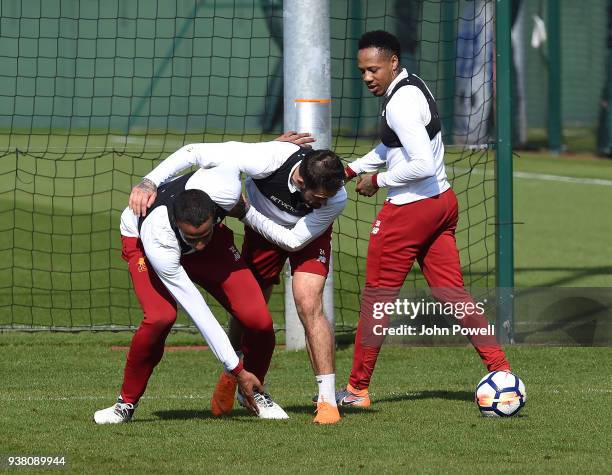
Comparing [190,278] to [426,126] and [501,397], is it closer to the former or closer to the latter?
[426,126]

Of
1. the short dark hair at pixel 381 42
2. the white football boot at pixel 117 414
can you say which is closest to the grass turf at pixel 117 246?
the short dark hair at pixel 381 42

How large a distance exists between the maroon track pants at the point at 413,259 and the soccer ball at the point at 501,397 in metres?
0.34

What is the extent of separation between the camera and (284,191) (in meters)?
6.96

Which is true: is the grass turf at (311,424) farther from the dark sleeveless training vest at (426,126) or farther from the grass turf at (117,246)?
the grass turf at (117,246)

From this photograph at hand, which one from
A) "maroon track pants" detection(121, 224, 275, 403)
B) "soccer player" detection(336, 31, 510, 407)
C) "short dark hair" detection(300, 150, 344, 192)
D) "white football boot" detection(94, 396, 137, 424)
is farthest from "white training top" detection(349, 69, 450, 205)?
"white football boot" detection(94, 396, 137, 424)

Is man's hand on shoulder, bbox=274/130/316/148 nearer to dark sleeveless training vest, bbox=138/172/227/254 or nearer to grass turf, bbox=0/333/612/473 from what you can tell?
dark sleeveless training vest, bbox=138/172/227/254

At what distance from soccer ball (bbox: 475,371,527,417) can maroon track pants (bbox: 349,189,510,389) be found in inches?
13.4

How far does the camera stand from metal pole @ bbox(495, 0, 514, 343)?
375 inches

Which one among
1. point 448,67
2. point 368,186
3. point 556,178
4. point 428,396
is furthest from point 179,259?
point 448,67

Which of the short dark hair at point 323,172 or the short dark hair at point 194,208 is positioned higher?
the short dark hair at point 323,172

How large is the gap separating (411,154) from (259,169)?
0.86m

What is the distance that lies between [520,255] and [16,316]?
5.76 meters

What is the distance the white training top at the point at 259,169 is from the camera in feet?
22.3

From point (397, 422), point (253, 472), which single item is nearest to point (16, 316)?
point (397, 422)
